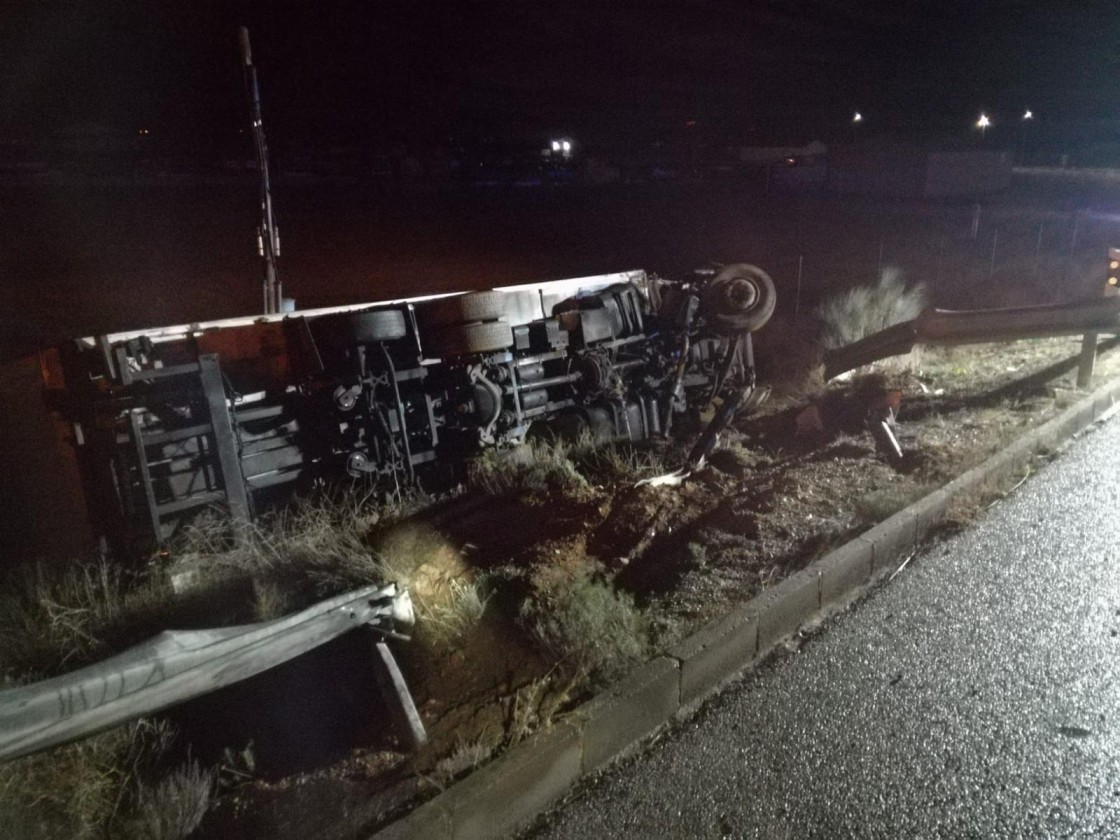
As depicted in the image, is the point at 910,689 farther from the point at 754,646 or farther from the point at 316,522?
the point at 316,522

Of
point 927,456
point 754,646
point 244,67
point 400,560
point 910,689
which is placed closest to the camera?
point 910,689

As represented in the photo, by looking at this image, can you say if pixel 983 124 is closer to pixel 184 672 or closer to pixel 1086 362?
pixel 1086 362

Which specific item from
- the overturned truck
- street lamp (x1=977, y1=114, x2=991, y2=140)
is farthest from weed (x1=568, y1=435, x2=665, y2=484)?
street lamp (x1=977, y1=114, x2=991, y2=140)

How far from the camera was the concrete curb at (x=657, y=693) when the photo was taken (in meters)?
3.04

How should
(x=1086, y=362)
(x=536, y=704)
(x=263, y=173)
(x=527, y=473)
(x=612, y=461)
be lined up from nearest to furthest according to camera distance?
1. (x=536, y=704)
2. (x=527, y=473)
3. (x=612, y=461)
4. (x=263, y=173)
5. (x=1086, y=362)

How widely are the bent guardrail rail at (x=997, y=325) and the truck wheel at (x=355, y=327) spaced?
5435 mm

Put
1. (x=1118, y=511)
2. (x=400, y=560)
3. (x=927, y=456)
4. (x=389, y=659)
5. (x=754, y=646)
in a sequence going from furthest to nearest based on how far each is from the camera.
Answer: (x=927, y=456) < (x=1118, y=511) < (x=400, y=560) < (x=754, y=646) < (x=389, y=659)

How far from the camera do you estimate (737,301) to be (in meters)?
8.61

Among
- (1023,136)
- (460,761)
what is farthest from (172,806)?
(1023,136)

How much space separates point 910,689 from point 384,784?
8.18 ft

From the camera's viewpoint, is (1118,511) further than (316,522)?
Yes

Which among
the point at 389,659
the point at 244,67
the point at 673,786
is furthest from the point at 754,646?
the point at 244,67

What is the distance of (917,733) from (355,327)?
4512 millimetres

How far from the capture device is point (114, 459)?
5293mm
